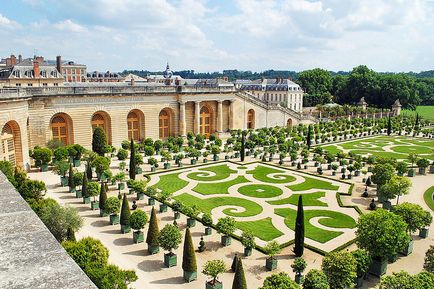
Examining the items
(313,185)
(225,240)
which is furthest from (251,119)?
(225,240)

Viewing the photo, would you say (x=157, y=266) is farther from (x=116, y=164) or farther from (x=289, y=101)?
(x=289, y=101)

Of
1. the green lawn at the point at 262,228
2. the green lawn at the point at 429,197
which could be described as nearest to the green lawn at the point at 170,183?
the green lawn at the point at 262,228

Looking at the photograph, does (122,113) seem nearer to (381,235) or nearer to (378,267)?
(381,235)

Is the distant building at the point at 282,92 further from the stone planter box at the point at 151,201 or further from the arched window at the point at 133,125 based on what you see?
the stone planter box at the point at 151,201

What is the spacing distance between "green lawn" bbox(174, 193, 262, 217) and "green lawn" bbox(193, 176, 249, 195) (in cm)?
171

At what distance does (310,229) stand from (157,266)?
11.2 metres

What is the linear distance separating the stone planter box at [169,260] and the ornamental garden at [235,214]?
79mm

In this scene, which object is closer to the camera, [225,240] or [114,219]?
[225,240]

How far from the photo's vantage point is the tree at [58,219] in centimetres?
2155

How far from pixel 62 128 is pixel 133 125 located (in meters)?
10.9

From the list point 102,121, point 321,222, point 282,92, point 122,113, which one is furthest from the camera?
point 282,92

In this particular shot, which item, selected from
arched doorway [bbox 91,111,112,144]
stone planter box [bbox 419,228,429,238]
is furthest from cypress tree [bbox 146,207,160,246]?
Result: arched doorway [bbox 91,111,112,144]

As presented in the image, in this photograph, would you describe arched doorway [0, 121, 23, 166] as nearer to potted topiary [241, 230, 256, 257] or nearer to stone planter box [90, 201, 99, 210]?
stone planter box [90, 201, 99, 210]

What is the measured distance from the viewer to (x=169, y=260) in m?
20.9
